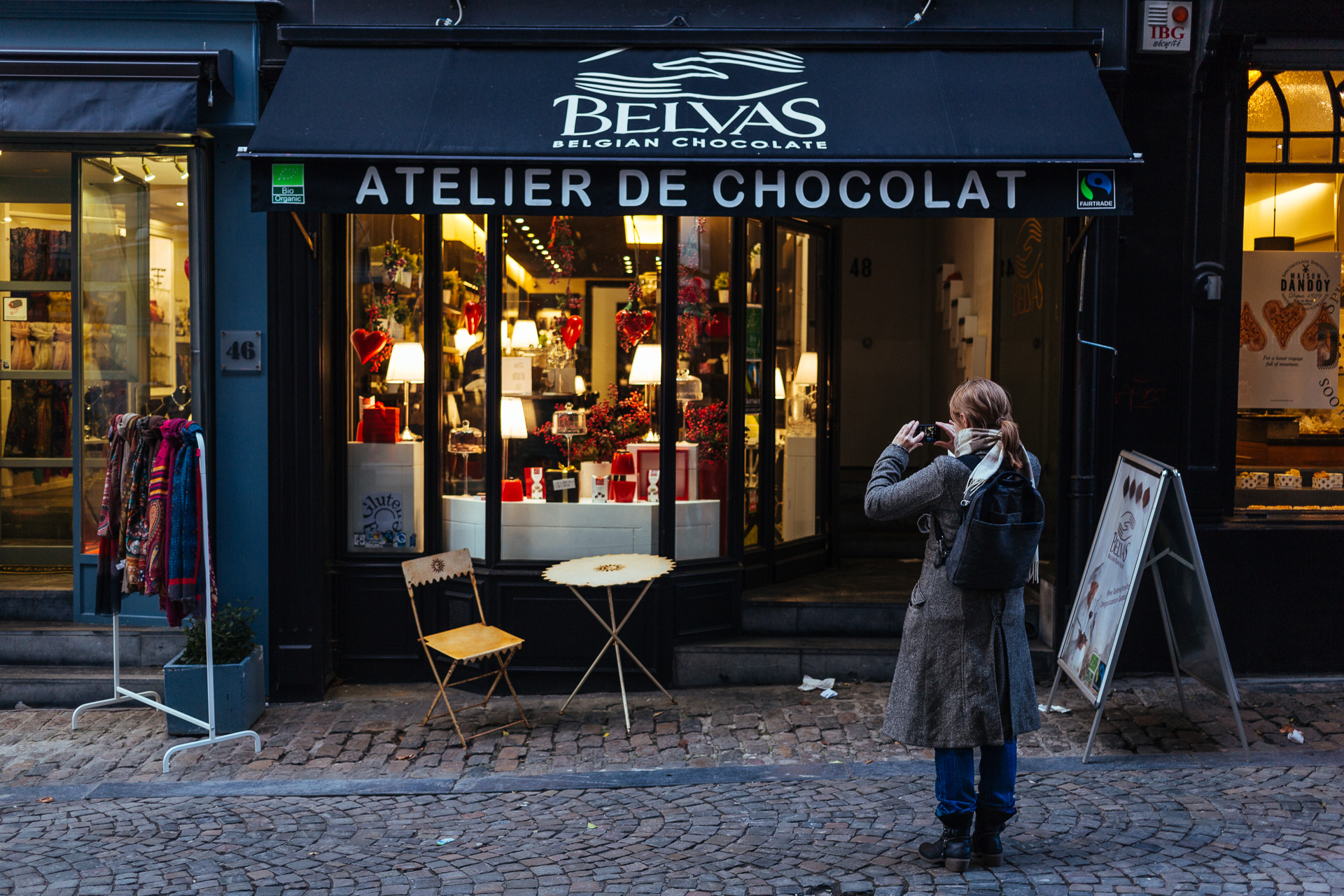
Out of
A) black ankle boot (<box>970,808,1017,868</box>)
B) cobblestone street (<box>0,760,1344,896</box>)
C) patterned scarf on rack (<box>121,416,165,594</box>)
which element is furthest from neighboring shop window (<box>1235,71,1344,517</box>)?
patterned scarf on rack (<box>121,416,165,594</box>)

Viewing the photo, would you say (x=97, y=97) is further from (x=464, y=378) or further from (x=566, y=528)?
(x=566, y=528)

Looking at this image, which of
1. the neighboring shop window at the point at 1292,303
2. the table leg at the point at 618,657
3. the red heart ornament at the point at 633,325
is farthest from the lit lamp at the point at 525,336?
the neighboring shop window at the point at 1292,303

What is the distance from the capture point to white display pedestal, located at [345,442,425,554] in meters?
7.11

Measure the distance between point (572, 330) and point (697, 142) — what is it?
1.74 m

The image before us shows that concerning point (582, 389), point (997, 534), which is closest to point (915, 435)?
point (997, 534)

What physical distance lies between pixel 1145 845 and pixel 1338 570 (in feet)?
10.6

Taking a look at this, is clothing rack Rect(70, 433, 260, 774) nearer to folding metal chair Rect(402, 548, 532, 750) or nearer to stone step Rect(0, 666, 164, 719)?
stone step Rect(0, 666, 164, 719)

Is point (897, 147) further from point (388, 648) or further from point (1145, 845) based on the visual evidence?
point (388, 648)

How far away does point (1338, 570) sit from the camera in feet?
22.0

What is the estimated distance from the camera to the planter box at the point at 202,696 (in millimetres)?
5945

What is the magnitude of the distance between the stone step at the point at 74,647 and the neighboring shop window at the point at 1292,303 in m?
6.90

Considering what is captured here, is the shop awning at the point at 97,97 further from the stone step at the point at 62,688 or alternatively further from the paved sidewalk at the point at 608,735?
the paved sidewalk at the point at 608,735

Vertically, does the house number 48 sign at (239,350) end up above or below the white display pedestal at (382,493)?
above

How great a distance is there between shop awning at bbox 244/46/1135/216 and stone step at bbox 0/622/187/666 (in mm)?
2969
